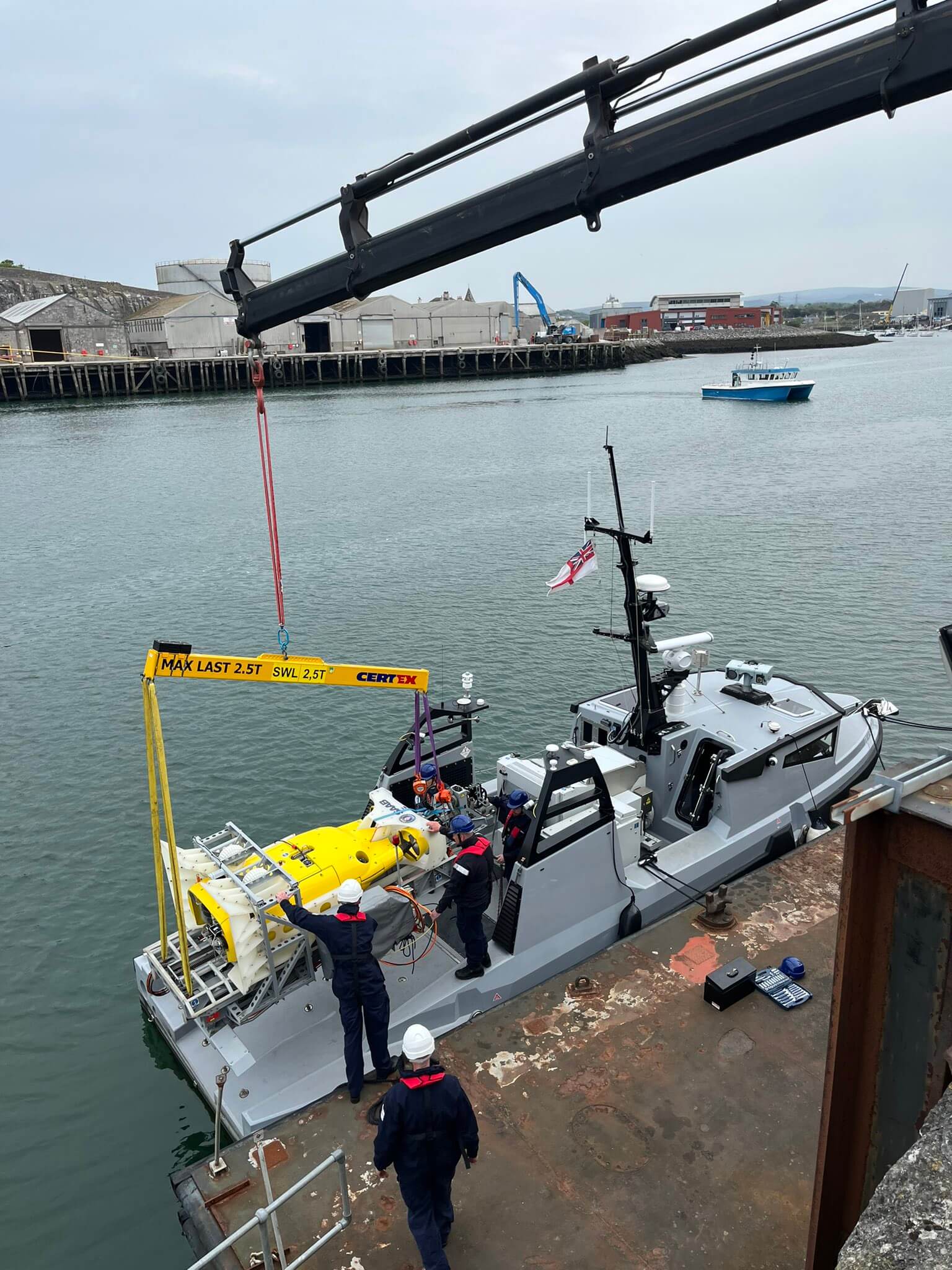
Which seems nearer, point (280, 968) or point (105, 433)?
point (280, 968)

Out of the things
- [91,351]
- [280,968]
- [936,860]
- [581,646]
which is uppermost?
[91,351]

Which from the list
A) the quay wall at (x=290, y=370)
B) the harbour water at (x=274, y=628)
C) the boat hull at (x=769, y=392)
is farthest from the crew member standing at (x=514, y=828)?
the quay wall at (x=290, y=370)

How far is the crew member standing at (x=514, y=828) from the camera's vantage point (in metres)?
7.38

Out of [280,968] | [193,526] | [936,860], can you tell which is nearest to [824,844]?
[280,968]

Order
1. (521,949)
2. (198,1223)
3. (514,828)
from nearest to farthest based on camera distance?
1. (198,1223)
2. (521,949)
3. (514,828)

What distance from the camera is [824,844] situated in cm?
867

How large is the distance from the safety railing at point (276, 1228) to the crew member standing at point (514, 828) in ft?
9.45

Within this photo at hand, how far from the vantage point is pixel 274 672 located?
6.62 meters

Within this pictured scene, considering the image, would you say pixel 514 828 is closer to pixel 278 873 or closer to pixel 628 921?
pixel 628 921

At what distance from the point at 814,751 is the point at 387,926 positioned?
505cm

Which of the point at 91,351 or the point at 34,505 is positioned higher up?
the point at 91,351

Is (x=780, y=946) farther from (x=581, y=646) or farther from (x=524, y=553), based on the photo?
(x=524, y=553)

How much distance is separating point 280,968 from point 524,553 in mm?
18986

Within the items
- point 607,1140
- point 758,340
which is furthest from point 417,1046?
point 758,340
